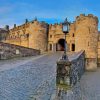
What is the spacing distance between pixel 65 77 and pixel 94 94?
4044mm

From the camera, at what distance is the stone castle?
26156 millimetres

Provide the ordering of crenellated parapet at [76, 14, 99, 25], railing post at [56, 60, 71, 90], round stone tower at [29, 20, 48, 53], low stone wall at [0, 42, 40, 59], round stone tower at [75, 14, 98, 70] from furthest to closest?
1. round stone tower at [29, 20, 48, 53]
2. crenellated parapet at [76, 14, 99, 25]
3. round stone tower at [75, 14, 98, 70]
4. low stone wall at [0, 42, 40, 59]
5. railing post at [56, 60, 71, 90]

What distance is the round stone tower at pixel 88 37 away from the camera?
85.5 ft

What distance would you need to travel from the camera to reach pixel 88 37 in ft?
85.7

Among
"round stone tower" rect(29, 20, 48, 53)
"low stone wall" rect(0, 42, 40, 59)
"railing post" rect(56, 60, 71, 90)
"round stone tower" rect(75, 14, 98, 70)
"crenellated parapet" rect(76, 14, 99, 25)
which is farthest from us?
"round stone tower" rect(29, 20, 48, 53)

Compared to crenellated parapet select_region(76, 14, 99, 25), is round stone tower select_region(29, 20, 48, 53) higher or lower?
lower

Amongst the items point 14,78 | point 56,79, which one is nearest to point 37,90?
point 56,79

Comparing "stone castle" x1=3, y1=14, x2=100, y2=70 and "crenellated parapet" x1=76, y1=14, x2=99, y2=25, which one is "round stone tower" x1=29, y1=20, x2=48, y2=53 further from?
"crenellated parapet" x1=76, y1=14, x2=99, y2=25

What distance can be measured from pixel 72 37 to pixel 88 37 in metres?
5.32

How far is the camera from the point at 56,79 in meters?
10.1

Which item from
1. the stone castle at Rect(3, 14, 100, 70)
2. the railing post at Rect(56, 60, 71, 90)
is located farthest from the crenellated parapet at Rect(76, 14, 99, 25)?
the railing post at Rect(56, 60, 71, 90)

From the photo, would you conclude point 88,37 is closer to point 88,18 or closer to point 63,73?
point 88,18

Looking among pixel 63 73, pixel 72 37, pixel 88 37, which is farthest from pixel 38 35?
pixel 63 73

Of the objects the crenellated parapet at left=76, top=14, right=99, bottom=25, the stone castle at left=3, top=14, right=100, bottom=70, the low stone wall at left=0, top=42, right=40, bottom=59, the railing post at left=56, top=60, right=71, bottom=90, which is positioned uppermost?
the crenellated parapet at left=76, top=14, right=99, bottom=25
